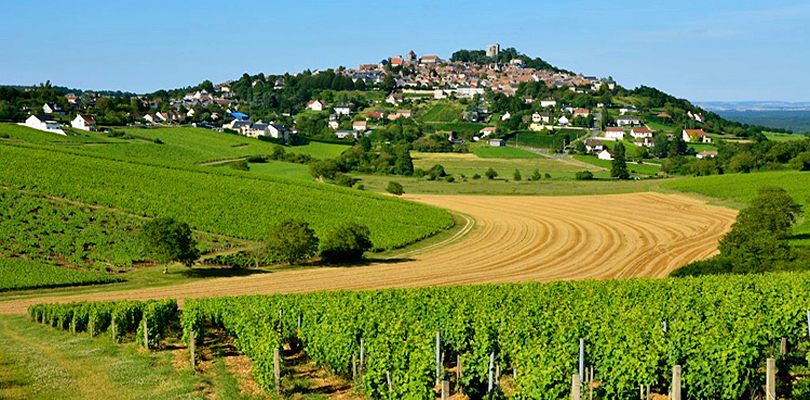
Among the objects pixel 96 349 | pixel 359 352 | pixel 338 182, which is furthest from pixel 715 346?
pixel 338 182

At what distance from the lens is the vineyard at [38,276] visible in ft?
154

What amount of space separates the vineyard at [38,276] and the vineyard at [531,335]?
59.8 ft

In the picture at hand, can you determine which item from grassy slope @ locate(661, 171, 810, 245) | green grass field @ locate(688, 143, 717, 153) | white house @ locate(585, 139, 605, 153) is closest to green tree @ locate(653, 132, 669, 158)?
green grass field @ locate(688, 143, 717, 153)

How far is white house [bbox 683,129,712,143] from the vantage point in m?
194

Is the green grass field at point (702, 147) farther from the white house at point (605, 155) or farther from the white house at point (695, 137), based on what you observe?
the white house at point (605, 155)

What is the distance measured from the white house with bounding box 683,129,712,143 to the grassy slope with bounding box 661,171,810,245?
94734 millimetres

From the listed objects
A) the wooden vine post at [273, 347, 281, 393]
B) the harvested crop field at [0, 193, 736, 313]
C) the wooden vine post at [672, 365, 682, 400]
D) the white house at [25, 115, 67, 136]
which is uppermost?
the white house at [25, 115, 67, 136]

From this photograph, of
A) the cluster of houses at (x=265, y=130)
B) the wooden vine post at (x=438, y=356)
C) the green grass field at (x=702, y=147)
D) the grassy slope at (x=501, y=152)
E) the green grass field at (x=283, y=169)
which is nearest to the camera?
the wooden vine post at (x=438, y=356)

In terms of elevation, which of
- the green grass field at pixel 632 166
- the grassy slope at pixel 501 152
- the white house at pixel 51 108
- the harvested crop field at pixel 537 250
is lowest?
the harvested crop field at pixel 537 250

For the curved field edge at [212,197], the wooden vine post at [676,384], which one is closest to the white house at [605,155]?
the curved field edge at [212,197]

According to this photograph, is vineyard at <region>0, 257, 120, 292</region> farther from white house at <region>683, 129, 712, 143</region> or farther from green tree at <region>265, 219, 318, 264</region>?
white house at <region>683, 129, 712, 143</region>

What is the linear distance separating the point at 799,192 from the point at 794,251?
1795 inches

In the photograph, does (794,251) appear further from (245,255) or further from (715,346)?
(245,255)

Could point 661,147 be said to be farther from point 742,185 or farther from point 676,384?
point 676,384
